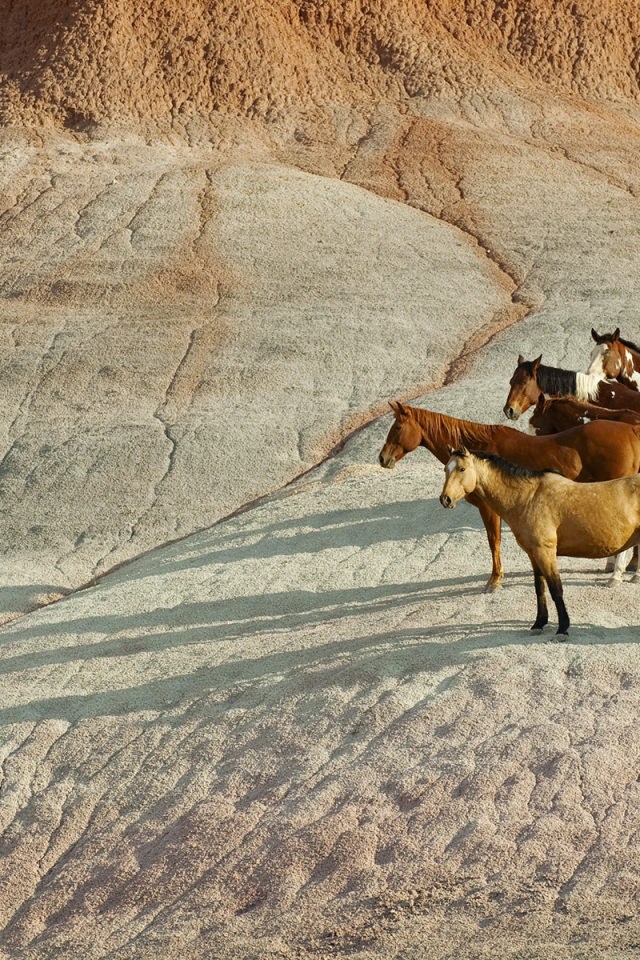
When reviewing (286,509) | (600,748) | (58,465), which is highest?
(600,748)

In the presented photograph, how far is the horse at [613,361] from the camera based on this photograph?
15.3 metres

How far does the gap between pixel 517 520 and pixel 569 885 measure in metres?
3.40

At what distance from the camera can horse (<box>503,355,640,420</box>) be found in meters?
14.3

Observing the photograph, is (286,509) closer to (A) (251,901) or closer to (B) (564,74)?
(A) (251,901)

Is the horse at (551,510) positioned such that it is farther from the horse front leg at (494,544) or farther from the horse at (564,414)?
the horse at (564,414)

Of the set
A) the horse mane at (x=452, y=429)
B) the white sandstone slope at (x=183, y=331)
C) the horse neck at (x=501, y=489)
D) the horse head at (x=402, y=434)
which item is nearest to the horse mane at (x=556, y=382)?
the horse mane at (x=452, y=429)

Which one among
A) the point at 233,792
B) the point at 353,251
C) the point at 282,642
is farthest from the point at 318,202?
the point at 233,792

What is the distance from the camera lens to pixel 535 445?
42.0ft

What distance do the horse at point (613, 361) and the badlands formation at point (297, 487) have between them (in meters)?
2.70

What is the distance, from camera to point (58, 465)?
69.2 ft

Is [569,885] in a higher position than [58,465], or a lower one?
higher

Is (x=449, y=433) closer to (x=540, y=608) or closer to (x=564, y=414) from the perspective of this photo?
(x=564, y=414)

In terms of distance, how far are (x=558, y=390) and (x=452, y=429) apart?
6.32 feet

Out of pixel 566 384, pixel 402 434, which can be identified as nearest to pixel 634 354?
pixel 566 384
